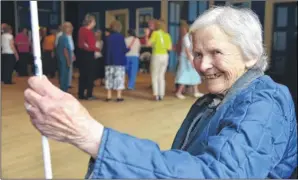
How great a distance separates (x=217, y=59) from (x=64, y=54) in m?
5.75

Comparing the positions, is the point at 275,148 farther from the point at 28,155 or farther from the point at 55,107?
the point at 28,155

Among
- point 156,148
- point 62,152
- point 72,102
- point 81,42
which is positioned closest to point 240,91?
point 156,148

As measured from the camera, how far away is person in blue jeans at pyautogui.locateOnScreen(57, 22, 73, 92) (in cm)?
634

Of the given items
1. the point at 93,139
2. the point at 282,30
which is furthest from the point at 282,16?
the point at 93,139

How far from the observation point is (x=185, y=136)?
115cm

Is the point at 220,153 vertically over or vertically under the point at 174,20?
under

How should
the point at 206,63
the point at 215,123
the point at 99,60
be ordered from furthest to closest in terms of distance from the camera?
1. the point at 99,60
2. the point at 206,63
3. the point at 215,123

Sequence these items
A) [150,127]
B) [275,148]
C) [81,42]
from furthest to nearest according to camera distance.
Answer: [81,42], [150,127], [275,148]

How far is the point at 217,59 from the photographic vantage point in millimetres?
1044

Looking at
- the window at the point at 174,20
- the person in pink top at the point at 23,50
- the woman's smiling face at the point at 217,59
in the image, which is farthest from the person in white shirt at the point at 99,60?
the woman's smiling face at the point at 217,59

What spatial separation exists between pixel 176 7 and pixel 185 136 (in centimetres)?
1019

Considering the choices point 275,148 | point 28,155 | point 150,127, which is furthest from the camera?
point 150,127

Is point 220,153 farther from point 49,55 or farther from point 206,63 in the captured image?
point 49,55

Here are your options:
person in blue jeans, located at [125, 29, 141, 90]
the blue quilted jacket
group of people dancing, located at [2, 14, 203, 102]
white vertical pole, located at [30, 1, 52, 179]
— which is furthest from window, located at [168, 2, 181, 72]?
white vertical pole, located at [30, 1, 52, 179]
